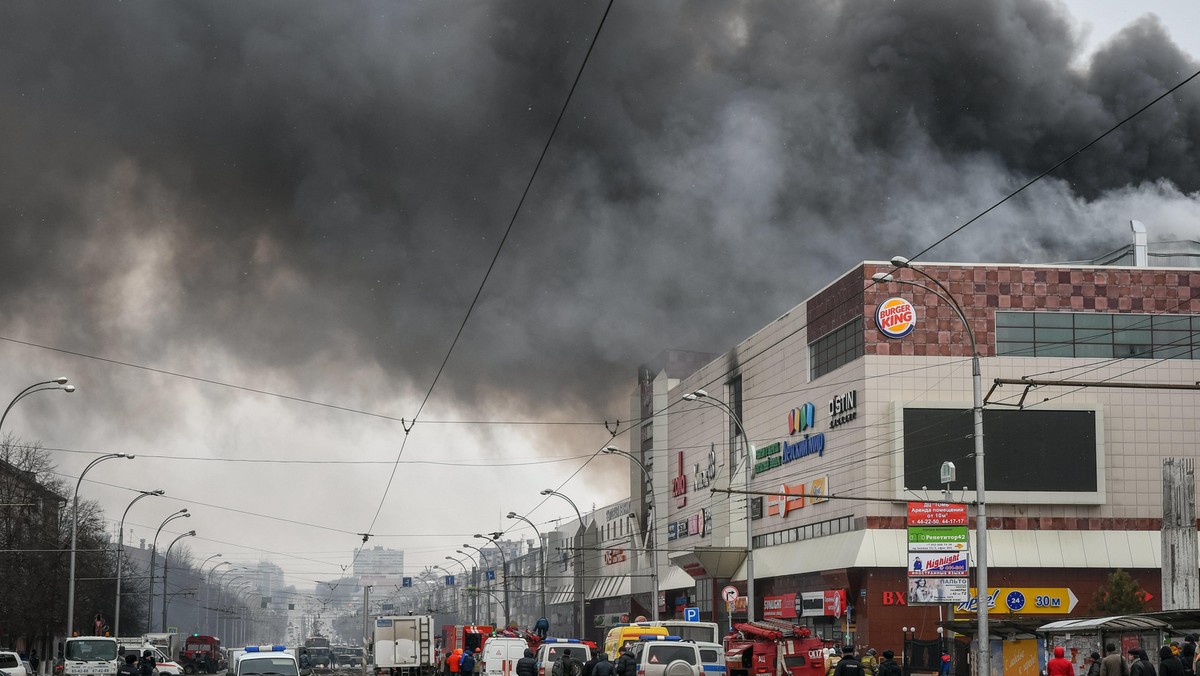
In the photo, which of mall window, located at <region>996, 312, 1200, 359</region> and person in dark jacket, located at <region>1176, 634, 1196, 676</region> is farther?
mall window, located at <region>996, 312, 1200, 359</region>

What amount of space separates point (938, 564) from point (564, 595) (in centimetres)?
10251

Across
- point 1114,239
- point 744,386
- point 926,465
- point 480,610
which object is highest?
point 1114,239

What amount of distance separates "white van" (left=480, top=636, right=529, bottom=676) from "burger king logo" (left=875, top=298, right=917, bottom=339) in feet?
87.7

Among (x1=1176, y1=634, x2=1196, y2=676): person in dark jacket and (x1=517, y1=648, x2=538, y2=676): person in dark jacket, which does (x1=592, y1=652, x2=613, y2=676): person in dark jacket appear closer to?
(x1=517, y1=648, x2=538, y2=676): person in dark jacket

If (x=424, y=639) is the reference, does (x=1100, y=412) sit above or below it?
above

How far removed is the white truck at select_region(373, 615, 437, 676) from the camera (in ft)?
189

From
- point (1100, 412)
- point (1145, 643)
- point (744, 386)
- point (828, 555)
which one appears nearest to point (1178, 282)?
point (1100, 412)

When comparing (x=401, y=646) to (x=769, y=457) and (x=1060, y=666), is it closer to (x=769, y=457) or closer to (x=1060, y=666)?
(x=769, y=457)

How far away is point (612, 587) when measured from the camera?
116 metres

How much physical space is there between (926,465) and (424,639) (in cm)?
2365

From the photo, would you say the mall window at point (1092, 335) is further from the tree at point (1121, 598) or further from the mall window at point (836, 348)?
the tree at point (1121, 598)

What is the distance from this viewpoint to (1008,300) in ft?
209

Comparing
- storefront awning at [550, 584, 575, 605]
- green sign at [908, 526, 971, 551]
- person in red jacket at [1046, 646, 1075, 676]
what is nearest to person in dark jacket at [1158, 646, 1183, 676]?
person in red jacket at [1046, 646, 1075, 676]

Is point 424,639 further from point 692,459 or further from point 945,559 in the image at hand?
point 692,459
